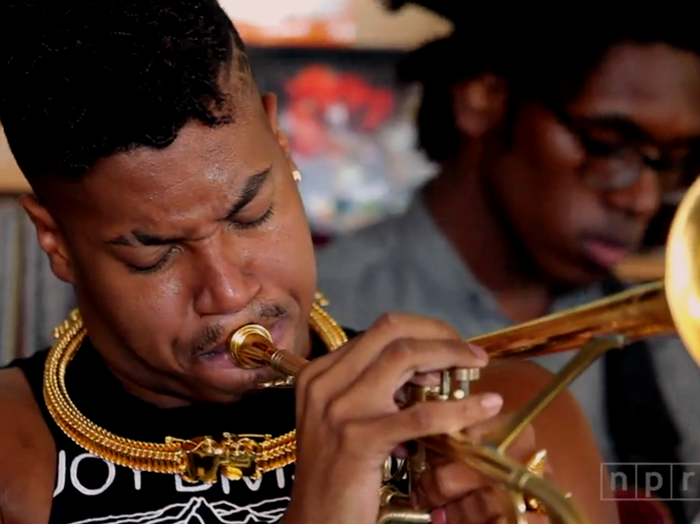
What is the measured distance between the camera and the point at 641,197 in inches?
50.1

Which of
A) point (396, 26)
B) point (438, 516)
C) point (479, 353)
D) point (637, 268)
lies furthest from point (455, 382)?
point (396, 26)

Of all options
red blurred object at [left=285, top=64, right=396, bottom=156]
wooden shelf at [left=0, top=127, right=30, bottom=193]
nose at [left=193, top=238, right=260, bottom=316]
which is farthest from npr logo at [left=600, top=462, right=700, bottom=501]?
wooden shelf at [left=0, top=127, right=30, bottom=193]

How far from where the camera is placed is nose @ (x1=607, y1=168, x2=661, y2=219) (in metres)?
1.26

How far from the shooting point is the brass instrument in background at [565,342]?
2.05 ft

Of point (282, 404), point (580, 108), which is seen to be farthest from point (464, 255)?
point (282, 404)

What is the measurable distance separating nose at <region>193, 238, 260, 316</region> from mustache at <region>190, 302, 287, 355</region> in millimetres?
11

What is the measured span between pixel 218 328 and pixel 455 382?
21 centimetres

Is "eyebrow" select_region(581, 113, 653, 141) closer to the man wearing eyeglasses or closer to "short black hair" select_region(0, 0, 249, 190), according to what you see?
the man wearing eyeglasses

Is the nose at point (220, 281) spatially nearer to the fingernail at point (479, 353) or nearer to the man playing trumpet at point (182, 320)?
the man playing trumpet at point (182, 320)

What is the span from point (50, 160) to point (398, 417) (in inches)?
14.3

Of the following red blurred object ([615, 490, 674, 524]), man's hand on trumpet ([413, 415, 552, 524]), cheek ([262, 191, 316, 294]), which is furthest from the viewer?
red blurred object ([615, 490, 674, 524])

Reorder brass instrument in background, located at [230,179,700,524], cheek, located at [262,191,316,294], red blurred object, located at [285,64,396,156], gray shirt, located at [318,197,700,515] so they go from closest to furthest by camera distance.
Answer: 1. brass instrument in background, located at [230,179,700,524]
2. cheek, located at [262,191,316,294]
3. gray shirt, located at [318,197,700,515]
4. red blurred object, located at [285,64,396,156]

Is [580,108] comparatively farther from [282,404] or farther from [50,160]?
[50,160]

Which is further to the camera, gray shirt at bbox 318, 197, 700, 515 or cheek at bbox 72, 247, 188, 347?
gray shirt at bbox 318, 197, 700, 515
